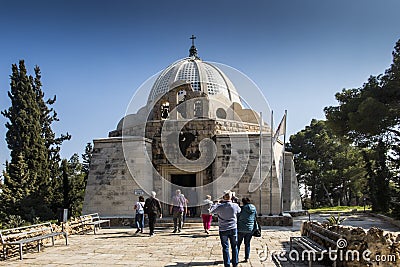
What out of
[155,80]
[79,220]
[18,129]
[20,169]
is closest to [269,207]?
[79,220]

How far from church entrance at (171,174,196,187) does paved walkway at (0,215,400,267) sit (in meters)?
5.65

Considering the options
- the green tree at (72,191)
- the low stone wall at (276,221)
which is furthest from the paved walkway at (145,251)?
the green tree at (72,191)

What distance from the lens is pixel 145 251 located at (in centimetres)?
759

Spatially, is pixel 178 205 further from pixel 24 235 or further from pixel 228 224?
pixel 228 224

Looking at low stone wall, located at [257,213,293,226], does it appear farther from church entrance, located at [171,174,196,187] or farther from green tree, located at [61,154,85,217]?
green tree, located at [61,154,85,217]

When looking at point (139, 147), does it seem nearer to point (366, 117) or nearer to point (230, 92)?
point (366, 117)

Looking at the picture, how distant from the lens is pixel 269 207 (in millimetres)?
14047

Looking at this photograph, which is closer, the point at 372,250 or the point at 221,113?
the point at 372,250

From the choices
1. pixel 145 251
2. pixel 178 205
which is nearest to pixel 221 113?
pixel 178 205

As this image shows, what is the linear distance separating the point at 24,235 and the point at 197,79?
19.0m

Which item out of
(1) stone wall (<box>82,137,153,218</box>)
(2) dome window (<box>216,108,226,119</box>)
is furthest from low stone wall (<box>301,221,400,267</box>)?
(2) dome window (<box>216,108,226,119</box>)

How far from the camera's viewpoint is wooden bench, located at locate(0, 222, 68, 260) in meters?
7.07

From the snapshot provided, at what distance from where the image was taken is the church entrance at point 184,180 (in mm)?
16250

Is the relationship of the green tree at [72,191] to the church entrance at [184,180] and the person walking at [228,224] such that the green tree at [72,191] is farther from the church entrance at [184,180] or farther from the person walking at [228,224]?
the person walking at [228,224]
